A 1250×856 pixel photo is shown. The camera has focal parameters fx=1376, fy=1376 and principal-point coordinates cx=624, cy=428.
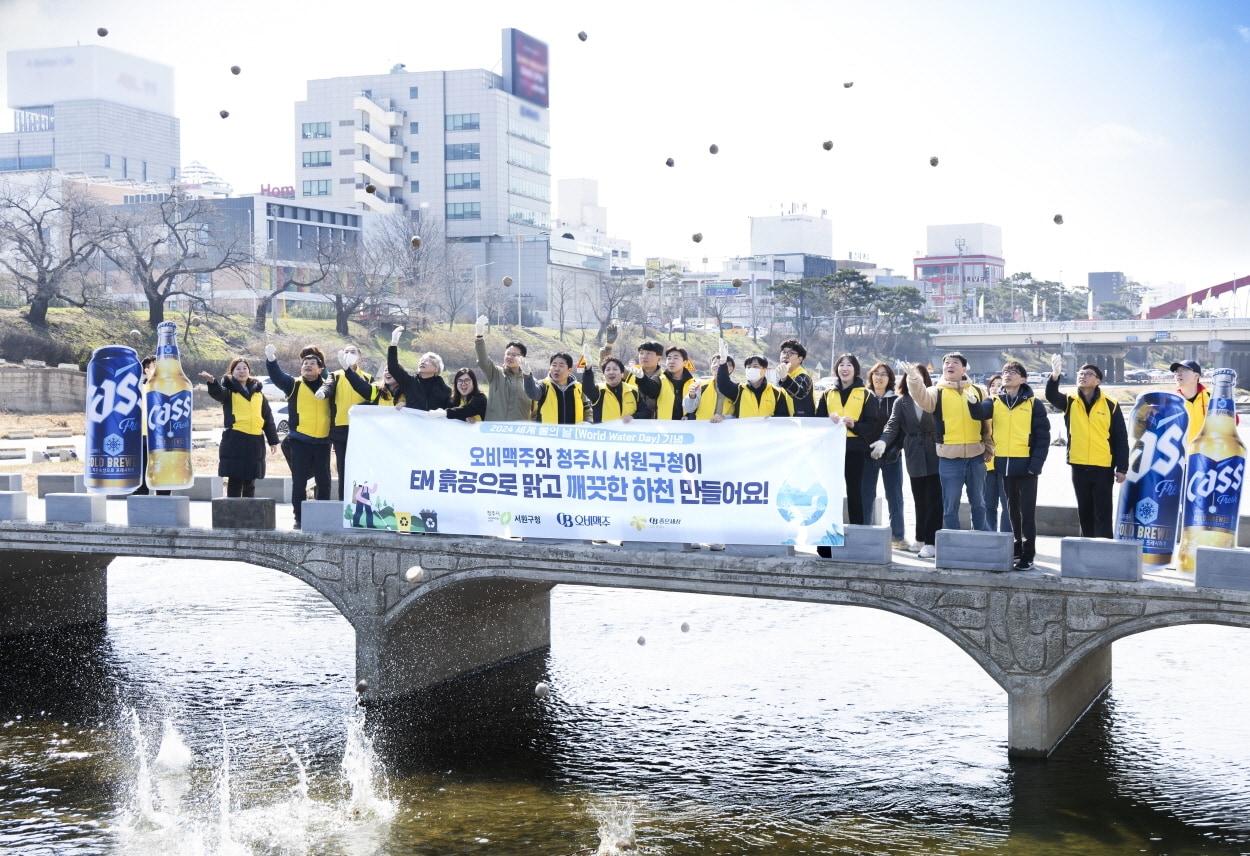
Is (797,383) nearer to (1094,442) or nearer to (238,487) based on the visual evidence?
(1094,442)

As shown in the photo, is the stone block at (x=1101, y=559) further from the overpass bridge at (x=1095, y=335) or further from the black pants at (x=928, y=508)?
the overpass bridge at (x=1095, y=335)

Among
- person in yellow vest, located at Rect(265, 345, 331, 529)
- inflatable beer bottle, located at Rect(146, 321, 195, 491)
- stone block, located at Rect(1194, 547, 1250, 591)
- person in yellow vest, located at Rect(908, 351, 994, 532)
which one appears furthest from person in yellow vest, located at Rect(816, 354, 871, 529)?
inflatable beer bottle, located at Rect(146, 321, 195, 491)

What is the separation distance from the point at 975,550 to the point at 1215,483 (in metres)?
2.13

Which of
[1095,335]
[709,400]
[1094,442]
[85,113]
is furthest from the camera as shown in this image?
[85,113]

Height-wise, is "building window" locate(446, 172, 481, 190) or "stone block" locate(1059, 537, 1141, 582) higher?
"building window" locate(446, 172, 481, 190)

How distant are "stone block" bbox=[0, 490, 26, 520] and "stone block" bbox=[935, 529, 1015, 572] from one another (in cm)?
1095

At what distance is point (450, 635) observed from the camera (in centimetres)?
1675

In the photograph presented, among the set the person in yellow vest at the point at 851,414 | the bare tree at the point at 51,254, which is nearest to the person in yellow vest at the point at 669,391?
the person in yellow vest at the point at 851,414

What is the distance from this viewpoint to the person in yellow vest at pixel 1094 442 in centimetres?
1262

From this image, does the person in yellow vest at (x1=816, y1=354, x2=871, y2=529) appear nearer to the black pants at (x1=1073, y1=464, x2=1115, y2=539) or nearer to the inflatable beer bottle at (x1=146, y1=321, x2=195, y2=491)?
the black pants at (x1=1073, y1=464, x2=1115, y2=539)

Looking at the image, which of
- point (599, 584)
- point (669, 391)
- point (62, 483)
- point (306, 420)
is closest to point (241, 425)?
point (306, 420)

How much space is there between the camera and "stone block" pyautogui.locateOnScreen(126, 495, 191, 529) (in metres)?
15.8

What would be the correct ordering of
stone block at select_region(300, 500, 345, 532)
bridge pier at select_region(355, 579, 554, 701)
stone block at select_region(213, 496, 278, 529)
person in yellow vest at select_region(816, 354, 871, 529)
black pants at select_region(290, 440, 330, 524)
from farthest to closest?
black pants at select_region(290, 440, 330, 524) → stone block at select_region(213, 496, 278, 529) → bridge pier at select_region(355, 579, 554, 701) → stone block at select_region(300, 500, 345, 532) → person in yellow vest at select_region(816, 354, 871, 529)

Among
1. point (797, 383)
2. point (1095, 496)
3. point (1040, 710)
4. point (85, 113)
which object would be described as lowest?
point (1040, 710)
